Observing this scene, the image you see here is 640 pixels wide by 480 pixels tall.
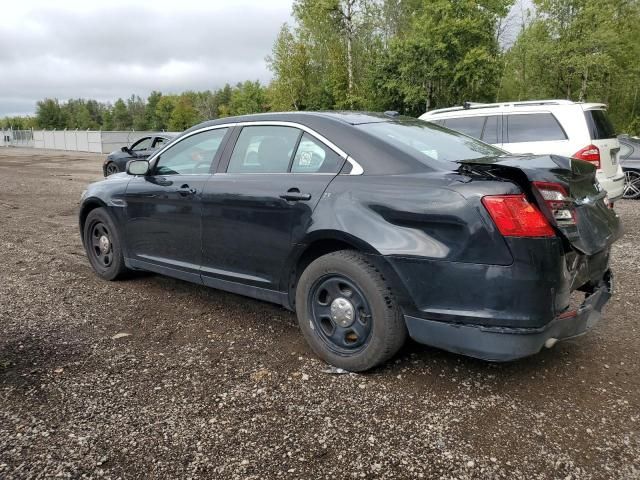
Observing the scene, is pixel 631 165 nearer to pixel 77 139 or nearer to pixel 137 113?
pixel 77 139

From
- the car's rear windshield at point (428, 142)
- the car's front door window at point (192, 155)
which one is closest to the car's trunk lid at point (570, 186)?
the car's rear windshield at point (428, 142)

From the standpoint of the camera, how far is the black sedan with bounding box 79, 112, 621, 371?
264 centimetres

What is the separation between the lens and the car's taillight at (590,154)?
7.45 m

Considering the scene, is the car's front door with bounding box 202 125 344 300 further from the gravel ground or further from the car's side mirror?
the car's side mirror

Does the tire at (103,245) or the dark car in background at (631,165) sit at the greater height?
the dark car in background at (631,165)

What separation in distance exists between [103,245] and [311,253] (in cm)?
281

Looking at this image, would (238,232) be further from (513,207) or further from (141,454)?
(513,207)

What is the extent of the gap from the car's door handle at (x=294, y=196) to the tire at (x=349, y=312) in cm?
Result: 40

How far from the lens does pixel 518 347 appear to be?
2650 mm

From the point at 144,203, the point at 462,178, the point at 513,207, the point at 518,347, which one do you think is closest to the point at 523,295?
the point at 518,347

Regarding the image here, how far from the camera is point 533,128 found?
811 centimetres

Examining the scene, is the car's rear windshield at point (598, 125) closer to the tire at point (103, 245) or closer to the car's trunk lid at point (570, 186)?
the car's trunk lid at point (570, 186)

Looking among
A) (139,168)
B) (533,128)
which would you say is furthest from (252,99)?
(139,168)

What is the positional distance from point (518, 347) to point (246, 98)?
249 feet
